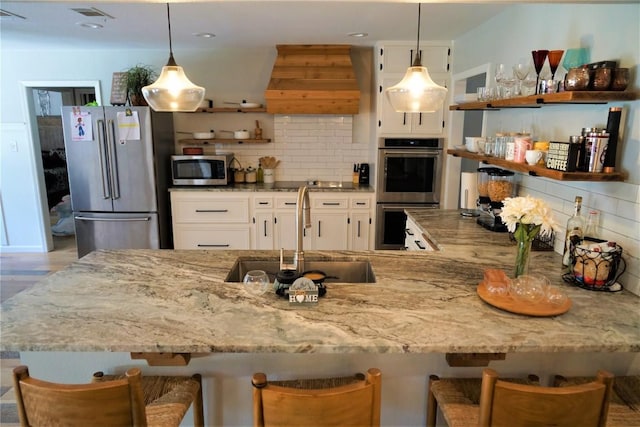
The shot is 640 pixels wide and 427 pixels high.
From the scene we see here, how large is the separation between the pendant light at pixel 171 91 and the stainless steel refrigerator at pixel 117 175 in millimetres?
2364

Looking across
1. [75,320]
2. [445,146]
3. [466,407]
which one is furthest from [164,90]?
[445,146]

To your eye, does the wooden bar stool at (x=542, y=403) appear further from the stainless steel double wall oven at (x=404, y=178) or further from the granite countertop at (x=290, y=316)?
the stainless steel double wall oven at (x=404, y=178)

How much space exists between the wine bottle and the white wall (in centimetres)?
9

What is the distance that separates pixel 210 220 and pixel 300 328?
318 centimetres

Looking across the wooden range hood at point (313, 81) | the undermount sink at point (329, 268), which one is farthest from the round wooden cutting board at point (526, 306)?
the wooden range hood at point (313, 81)

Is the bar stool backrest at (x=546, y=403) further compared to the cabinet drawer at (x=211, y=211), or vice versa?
the cabinet drawer at (x=211, y=211)

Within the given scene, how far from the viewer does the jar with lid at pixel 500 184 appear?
9.17 ft

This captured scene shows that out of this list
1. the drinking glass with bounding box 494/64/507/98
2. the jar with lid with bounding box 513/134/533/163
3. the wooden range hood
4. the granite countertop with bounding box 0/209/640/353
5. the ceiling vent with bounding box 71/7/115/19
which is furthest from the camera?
the wooden range hood

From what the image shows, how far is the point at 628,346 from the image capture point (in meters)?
1.32

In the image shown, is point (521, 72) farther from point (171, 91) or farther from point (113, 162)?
point (113, 162)

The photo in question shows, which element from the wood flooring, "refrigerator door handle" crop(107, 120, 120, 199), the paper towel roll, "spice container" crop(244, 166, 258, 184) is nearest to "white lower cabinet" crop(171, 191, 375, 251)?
"spice container" crop(244, 166, 258, 184)

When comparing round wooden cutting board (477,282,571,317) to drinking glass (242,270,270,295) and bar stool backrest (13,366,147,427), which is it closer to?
drinking glass (242,270,270,295)

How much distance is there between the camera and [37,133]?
4.84m

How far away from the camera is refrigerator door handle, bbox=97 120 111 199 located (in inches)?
163
